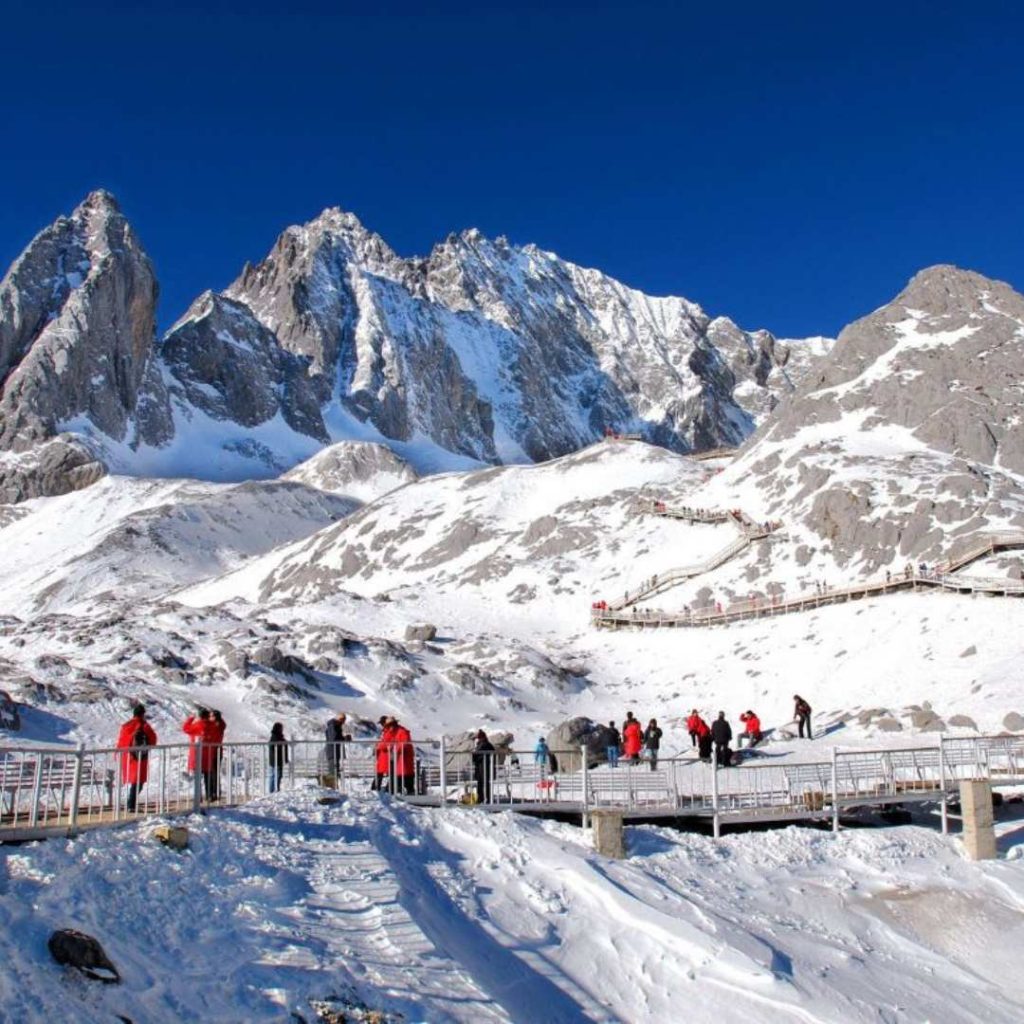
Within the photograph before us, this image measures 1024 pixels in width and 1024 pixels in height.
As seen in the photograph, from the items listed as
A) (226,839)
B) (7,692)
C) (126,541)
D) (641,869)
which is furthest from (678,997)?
(126,541)

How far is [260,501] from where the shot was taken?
456ft

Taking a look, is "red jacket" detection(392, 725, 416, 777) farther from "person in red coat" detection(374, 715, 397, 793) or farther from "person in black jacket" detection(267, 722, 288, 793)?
"person in black jacket" detection(267, 722, 288, 793)

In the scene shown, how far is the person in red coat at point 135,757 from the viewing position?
15.7m

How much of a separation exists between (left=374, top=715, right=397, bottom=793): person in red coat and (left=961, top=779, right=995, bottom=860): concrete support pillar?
12289 mm

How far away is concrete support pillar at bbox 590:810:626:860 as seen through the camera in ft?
60.8

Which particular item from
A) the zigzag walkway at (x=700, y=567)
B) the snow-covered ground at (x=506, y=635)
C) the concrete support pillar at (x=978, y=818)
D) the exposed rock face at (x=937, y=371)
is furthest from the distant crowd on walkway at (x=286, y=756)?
the exposed rock face at (x=937, y=371)

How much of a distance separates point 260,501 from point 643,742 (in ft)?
362

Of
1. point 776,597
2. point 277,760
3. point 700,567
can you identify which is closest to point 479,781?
point 277,760

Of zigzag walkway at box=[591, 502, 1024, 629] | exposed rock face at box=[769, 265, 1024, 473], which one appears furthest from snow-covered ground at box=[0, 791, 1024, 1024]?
exposed rock face at box=[769, 265, 1024, 473]

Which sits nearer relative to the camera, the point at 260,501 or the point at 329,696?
the point at 329,696

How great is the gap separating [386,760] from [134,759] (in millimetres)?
4977

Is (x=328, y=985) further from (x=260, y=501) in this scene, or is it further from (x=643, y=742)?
(x=260, y=501)

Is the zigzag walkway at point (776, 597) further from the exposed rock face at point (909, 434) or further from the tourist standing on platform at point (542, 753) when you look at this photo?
the tourist standing on platform at point (542, 753)

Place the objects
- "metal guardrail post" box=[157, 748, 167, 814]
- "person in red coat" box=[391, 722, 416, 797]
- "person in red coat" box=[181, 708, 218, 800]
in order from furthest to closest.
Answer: "person in red coat" box=[391, 722, 416, 797]
"person in red coat" box=[181, 708, 218, 800]
"metal guardrail post" box=[157, 748, 167, 814]
